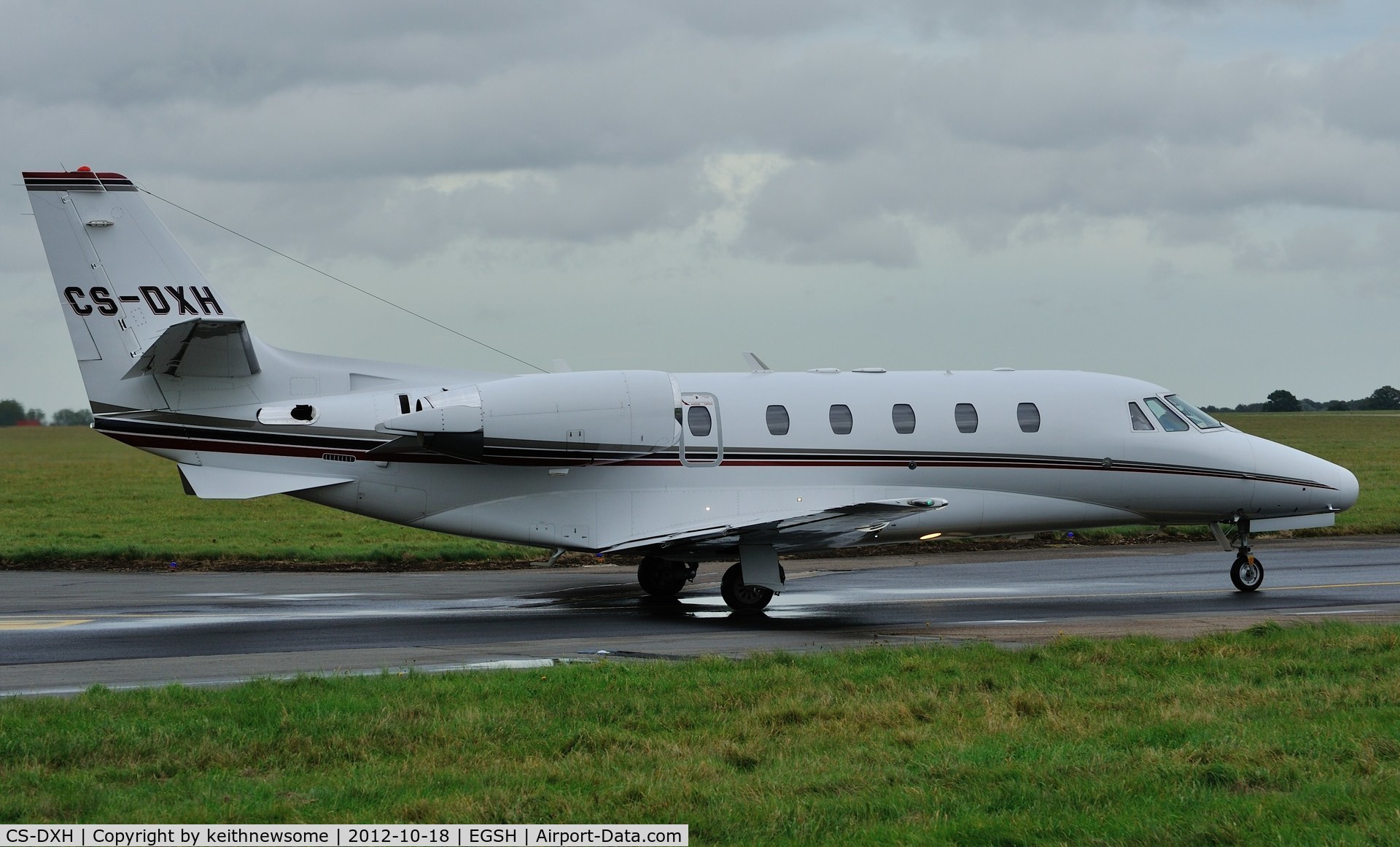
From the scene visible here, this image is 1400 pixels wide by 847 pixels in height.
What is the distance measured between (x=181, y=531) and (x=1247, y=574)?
2230cm

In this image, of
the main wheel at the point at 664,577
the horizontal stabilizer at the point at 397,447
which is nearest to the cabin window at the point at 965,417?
the main wheel at the point at 664,577

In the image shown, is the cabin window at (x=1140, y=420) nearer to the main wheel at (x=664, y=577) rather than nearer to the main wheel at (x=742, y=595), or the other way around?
the main wheel at (x=742, y=595)

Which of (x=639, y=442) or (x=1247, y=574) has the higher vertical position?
(x=639, y=442)

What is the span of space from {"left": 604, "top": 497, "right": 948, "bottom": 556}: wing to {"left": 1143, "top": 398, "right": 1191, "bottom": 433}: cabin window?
4.81 m

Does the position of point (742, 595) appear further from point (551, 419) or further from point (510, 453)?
point (510, 453)

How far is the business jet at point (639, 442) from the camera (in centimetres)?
1608

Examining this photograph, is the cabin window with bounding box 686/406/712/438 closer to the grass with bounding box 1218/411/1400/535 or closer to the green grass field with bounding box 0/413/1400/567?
the green grass field with bounding box 0/413/1400/567

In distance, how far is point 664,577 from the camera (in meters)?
18.9

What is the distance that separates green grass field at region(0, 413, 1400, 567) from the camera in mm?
24188

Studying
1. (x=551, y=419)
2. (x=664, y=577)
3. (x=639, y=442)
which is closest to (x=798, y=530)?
(x=639, y=442)

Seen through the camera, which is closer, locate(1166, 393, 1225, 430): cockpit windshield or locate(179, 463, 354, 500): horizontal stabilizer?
locate(179, 463, 354, 500): horizontal stabilizer

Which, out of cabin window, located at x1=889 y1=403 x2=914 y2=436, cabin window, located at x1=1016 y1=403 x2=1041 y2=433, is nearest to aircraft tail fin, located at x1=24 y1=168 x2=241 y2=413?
cabin window, located at x1=889 y1=403 x2=914 y2=436

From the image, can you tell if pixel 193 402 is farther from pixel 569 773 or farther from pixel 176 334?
pixel 569 773

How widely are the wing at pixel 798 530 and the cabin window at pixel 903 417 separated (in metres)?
1.38
